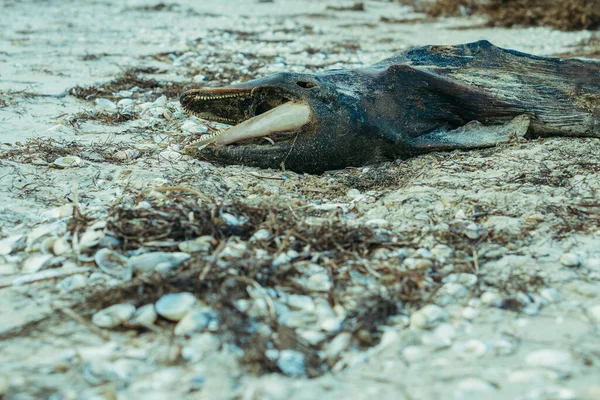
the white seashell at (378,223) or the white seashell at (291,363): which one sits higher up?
the white seashell at (378,223)

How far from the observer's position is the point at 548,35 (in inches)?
→ 446

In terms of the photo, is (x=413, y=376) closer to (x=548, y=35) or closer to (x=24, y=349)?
(x=24, y=349)

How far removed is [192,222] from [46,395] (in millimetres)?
1084

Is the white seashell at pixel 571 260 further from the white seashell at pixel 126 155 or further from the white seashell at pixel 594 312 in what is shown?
the white seashell at pixel 126 155

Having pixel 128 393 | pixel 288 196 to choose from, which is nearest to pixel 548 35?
pixel 288 196

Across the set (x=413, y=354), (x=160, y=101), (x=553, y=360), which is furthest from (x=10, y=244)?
(x=160, y=101)

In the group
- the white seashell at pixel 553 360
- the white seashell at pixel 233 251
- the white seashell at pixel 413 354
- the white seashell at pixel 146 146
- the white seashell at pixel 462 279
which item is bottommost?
the white seashell at pixel 413 354

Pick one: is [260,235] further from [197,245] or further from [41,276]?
[41,276]

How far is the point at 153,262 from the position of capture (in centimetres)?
249

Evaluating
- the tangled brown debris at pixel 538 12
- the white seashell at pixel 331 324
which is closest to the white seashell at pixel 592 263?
the white seashell at pixel 331 324

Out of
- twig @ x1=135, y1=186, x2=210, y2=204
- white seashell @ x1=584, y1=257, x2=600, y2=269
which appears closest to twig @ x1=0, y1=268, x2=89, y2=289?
twig @ x1=135, y1=186, x2=210, y2=204

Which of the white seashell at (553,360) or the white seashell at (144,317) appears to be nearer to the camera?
the white seashell at (553,360)

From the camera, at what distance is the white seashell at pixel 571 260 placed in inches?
105

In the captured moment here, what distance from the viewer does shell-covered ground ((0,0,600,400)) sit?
195 centimetres
